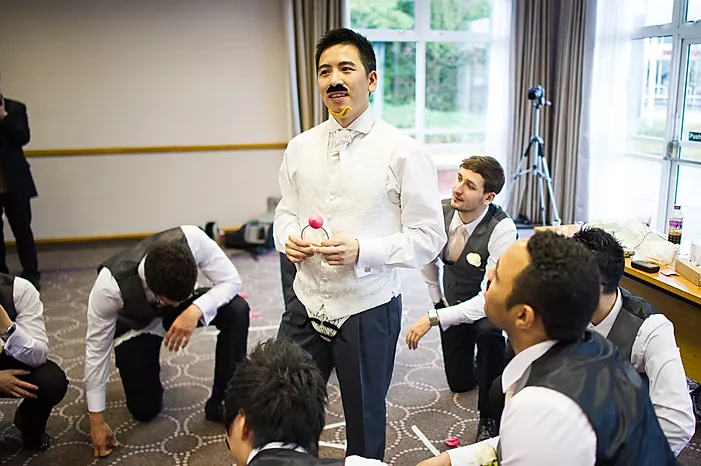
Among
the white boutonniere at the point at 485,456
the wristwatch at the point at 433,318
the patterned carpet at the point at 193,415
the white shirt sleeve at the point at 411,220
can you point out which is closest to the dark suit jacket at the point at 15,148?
the patterned carpet at the point at 193,415

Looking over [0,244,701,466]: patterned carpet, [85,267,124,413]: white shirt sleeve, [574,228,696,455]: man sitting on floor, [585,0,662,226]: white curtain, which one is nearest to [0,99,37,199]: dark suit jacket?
[0,244,701,466]: patterned carpet

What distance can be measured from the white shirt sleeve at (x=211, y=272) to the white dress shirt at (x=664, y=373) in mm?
1317

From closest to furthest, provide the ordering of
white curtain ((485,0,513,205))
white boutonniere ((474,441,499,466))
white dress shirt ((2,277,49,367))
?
white boutonniere ((474,441,499,466)), white dress shirt ((2,277,49,367)), white curtain ((485,0,513,205))

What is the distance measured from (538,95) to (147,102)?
3.06 m

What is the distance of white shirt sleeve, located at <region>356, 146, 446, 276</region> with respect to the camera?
167 cm

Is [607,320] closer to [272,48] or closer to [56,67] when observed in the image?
[272,48]

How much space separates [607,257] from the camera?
1654 millimetres

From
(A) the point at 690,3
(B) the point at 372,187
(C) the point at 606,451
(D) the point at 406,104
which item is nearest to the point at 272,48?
(D) the point at 406,104

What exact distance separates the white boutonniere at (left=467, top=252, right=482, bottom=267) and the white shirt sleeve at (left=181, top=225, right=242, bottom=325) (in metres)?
0.90

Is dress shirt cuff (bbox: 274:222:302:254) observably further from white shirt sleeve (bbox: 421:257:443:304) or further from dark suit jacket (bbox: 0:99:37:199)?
dark suit jacket (bbox: 0:99:37:199)

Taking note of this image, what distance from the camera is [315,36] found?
503 centimetres

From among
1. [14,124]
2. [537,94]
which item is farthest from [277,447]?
[537,94]

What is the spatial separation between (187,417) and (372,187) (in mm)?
1337

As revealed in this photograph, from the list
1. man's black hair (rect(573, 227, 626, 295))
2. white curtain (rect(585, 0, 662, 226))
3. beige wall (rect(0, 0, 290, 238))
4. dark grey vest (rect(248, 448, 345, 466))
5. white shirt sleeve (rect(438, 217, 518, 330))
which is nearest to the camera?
dark grey vest (rect(248, 448, 345, 466))
